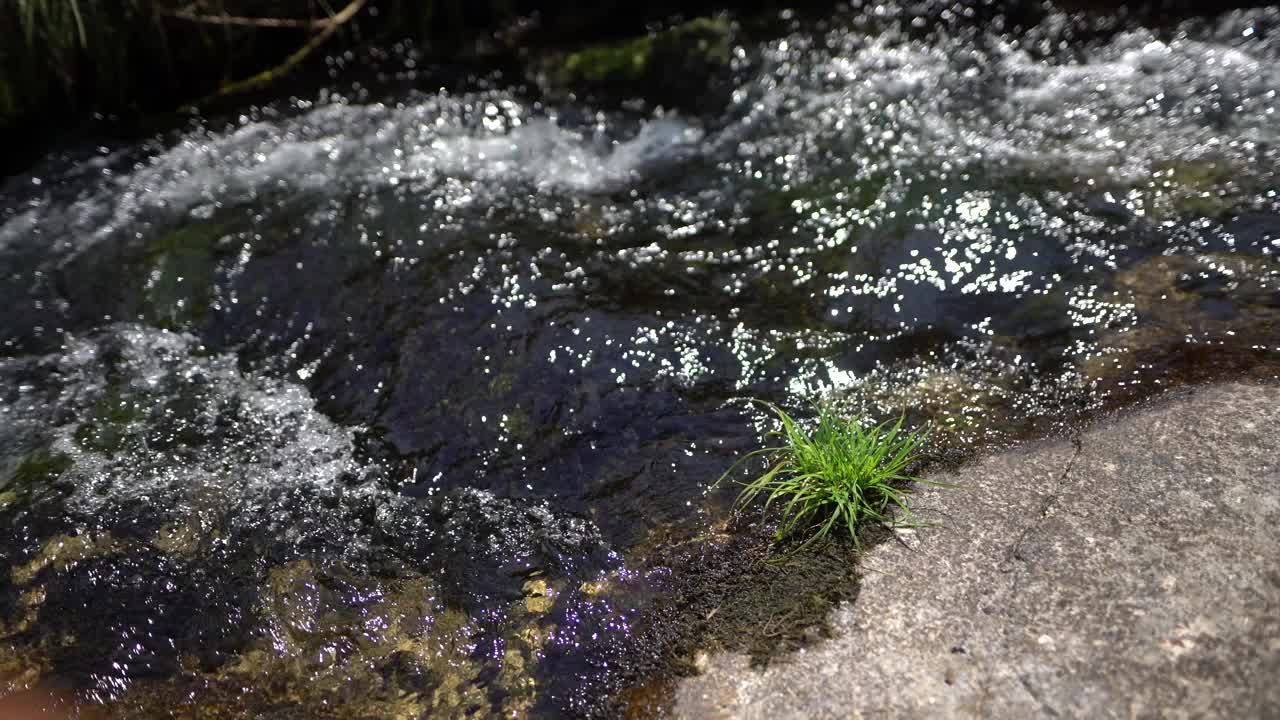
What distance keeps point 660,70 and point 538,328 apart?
9.19 ft

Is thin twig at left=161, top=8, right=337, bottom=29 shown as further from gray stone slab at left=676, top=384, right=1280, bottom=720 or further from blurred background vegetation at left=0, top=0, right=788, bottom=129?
gray stone slab at left=676, top=384, right=1280, bottom=720

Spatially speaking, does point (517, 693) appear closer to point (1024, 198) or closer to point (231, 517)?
point (231, 517)

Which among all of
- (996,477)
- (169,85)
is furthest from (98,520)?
(169,85)

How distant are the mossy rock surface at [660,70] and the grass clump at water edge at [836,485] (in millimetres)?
3427

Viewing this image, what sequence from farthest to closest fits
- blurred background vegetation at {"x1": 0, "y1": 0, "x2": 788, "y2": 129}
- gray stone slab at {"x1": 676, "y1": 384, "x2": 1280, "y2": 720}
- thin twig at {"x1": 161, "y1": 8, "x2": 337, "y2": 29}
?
thin twig at {"x1": 161, "y1": 8, "x2": 337, "y2": 29}
blurred background vegetation at {"x1": 0, "y1": 0, "x2": 788, "y2": 129}
gray stone slab at {"x1": 676, "y1": 384, "x2": 1280, "y2": 720}

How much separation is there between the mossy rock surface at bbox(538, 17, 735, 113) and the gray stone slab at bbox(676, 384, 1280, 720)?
12.6 ft

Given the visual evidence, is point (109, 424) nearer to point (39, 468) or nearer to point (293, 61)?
point (39, 468)

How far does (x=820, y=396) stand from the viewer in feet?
12.6

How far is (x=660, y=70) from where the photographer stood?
6277mm

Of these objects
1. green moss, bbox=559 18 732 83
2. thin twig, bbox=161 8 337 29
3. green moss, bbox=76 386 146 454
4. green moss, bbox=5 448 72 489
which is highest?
green moss, bbox=559 18 732 83

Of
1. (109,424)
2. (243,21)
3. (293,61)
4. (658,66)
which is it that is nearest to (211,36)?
(243,21)

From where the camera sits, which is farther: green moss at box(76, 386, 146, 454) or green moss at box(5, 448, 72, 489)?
green moss at box(76, 386, 146, 454)

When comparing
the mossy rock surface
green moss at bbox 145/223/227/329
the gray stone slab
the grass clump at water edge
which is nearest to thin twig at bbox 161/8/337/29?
the mossy rock surface

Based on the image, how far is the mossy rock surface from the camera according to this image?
6168 millimetres
